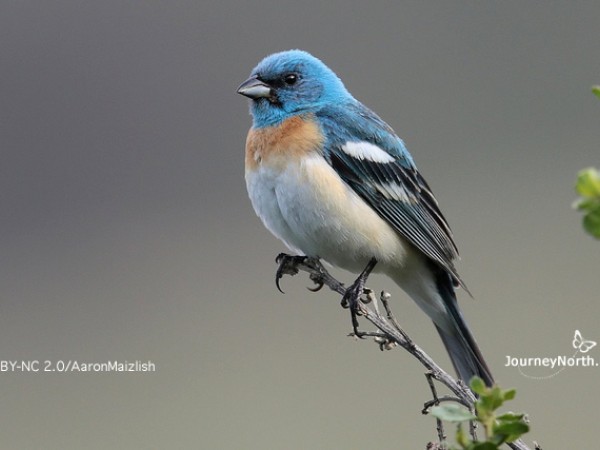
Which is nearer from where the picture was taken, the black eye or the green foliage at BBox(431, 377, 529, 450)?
the green foliage at BBox(431, 377, 529, 450)

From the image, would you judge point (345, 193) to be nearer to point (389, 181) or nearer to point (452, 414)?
point (389, 181)

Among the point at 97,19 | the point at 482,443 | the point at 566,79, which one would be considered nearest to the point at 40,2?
the point at 97,19

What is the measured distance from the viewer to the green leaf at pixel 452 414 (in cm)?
79

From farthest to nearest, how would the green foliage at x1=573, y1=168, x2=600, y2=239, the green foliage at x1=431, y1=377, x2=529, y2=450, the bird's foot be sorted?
the bird's foot
the green foliage at x1=431, y1=377, x2=529, y2=450
the green foliage at x1=573, y1=168, x2=600, y2=239

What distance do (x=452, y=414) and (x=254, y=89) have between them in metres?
2.67

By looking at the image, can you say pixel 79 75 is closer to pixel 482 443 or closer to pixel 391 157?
pixel 391 157

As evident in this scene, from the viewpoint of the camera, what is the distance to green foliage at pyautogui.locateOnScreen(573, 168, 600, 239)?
26.7 inches

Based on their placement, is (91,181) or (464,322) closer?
(464,322)

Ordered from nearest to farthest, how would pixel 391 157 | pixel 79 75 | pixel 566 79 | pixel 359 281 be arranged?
pixel 359 281, pixel 391 157, pixel 566 79, pixel 79 75

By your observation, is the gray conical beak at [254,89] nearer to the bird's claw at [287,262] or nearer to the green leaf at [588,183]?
the bird's claw at [287,262]

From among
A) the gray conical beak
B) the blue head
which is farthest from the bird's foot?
the gray conical beak

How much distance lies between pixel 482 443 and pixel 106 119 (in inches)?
294

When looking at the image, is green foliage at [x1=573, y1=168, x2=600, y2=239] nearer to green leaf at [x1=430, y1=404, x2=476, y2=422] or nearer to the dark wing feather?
green leaf at [x1=430, y1=404, x2=476, y2=422]

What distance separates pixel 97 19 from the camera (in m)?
8.83
